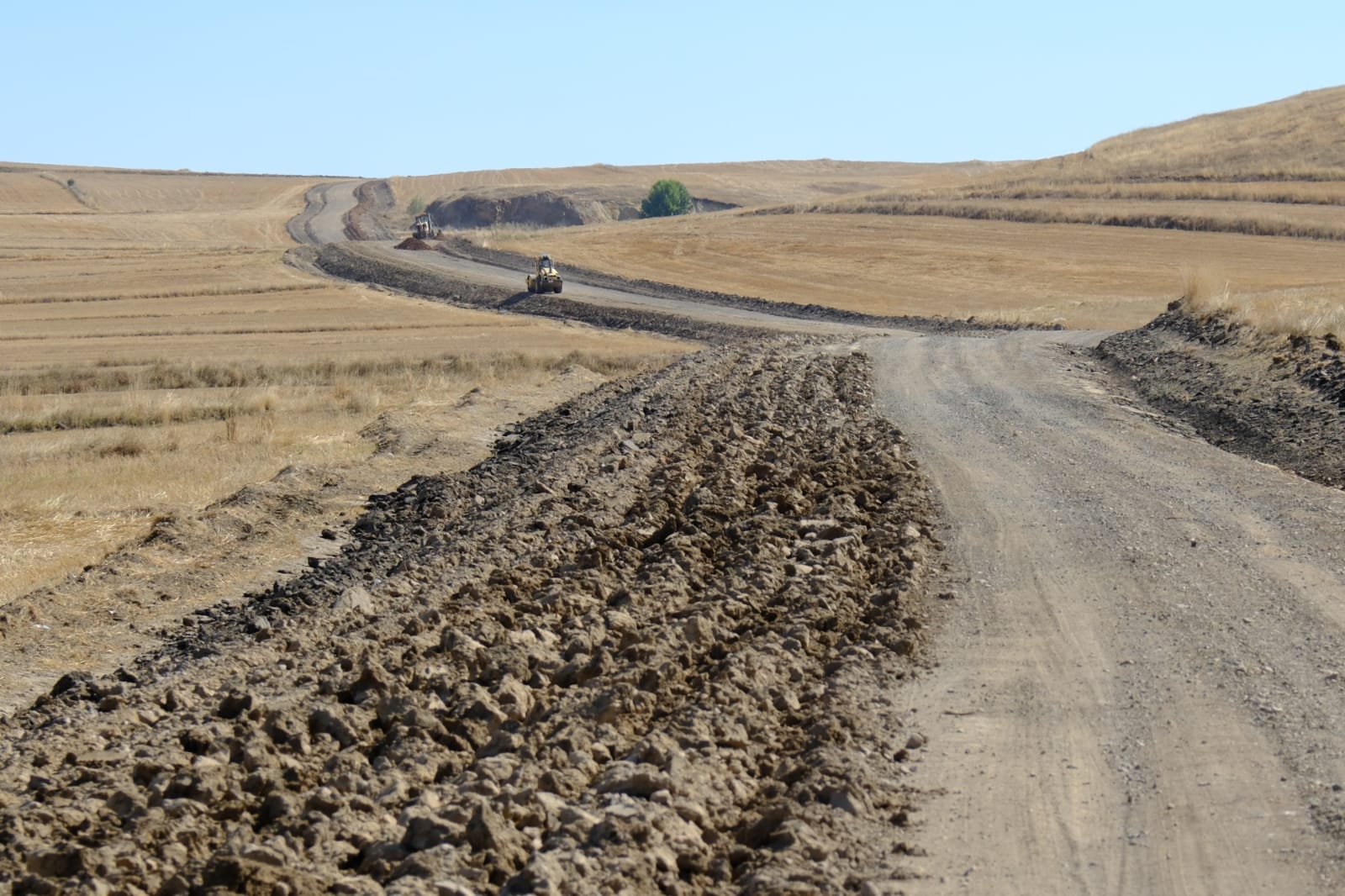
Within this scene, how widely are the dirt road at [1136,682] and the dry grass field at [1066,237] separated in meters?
11.0

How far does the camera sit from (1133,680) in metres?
8.50

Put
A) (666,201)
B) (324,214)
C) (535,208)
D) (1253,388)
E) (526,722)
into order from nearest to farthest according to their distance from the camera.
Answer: (526,722), (1253,388), (324,214), (666,201), (535,208)

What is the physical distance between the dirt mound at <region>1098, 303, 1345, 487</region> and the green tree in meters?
105

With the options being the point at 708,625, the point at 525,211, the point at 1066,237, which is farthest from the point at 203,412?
the point at 525,211

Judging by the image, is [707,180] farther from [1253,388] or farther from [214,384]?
[1253,388]

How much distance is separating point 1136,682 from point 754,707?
232 centimetres

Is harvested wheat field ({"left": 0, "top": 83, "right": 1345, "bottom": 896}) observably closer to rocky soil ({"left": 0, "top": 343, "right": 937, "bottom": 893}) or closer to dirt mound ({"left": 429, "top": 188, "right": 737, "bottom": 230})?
rocky soil ({"left": 0, "top": 343, "right": 937, "bottom": 893})

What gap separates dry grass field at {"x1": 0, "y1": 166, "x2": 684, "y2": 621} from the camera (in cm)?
1747

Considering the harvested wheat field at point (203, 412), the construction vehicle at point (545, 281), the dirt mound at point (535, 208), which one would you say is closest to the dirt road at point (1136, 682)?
the harvested wheat field at point (203, 412)

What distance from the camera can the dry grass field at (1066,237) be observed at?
49344 millimetres

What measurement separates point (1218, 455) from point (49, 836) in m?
13.2

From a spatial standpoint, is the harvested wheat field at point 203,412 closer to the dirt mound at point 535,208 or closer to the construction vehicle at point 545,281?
the construction vehicle at point 545,281

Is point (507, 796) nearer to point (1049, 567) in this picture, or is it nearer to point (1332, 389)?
point (1049, 567)

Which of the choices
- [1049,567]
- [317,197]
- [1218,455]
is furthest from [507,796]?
[317,197]
